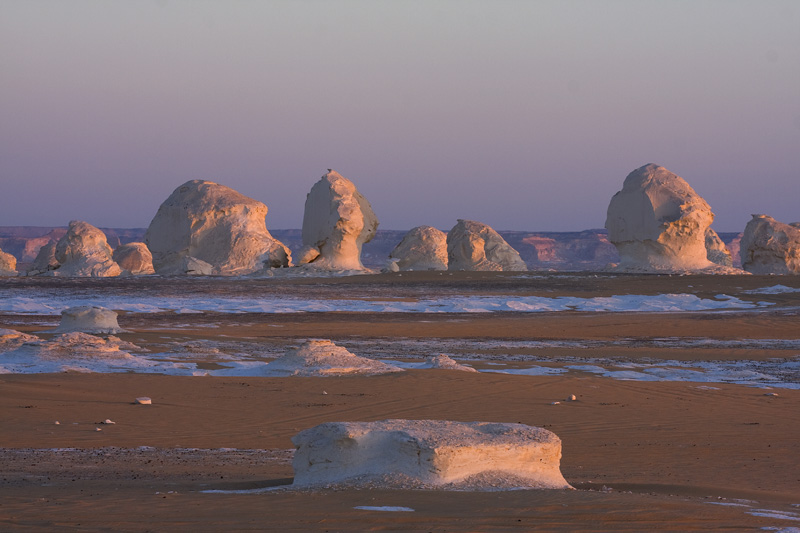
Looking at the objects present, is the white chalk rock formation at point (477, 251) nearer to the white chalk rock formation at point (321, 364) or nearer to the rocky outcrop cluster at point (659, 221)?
the rocky outcrop cluster at point (659, 221)

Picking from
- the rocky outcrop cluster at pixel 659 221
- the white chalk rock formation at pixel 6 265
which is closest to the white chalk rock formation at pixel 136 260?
the white chalk rock formation at pixel 6 265

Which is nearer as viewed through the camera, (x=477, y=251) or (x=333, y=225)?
(x=333, y=225)

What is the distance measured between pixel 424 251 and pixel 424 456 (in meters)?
48.3

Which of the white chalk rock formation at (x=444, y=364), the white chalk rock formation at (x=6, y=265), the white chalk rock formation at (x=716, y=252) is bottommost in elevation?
the white chalk rock formation at (x=6, y=265)

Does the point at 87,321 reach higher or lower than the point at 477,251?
lower

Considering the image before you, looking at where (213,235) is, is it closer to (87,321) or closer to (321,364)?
(87,321)

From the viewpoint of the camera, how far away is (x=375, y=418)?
10672 mm

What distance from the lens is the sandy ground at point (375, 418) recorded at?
5336mm

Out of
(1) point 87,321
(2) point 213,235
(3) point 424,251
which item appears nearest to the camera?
(1) point 87,321

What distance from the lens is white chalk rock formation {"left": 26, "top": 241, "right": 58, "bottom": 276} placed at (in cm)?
4776

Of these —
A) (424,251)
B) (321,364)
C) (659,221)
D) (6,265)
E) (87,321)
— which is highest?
(659,221)

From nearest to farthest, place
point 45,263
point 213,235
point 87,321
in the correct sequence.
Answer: point 87,321 → point 213,235 → point 45,263

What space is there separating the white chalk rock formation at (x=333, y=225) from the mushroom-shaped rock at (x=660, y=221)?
12.4 metres

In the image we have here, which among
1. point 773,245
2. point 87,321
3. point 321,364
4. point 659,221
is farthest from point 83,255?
point 321,364
